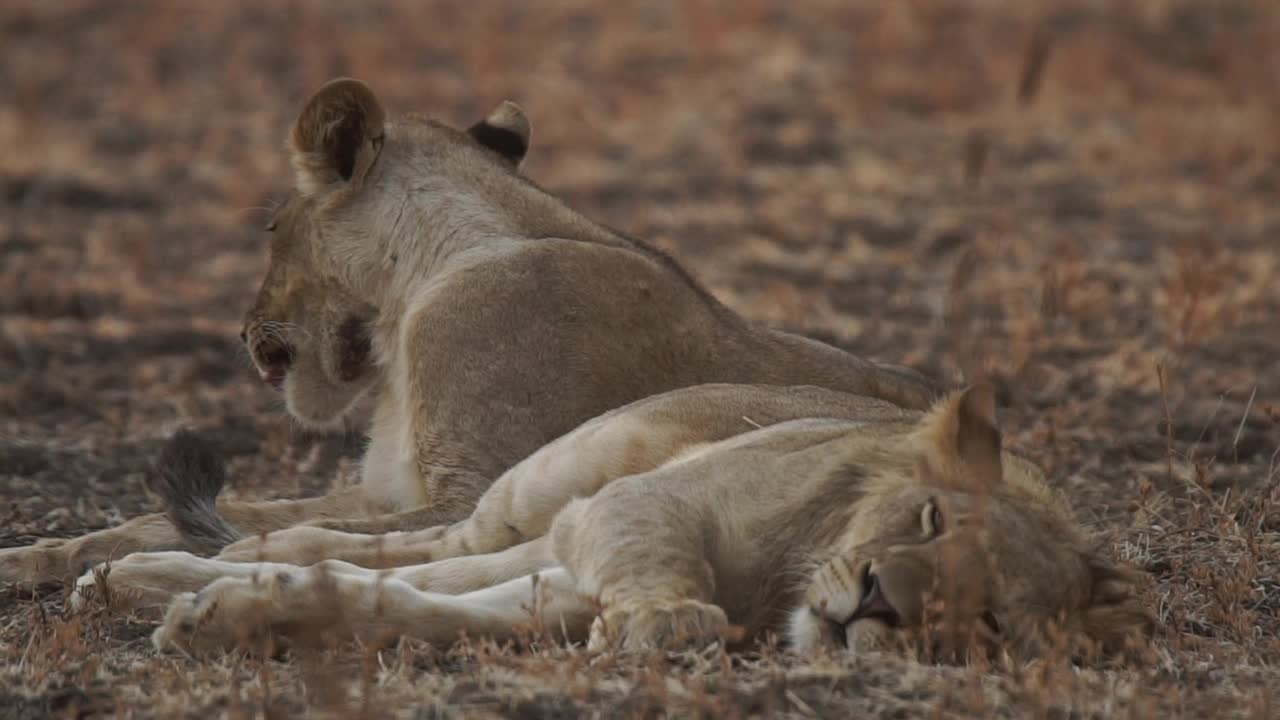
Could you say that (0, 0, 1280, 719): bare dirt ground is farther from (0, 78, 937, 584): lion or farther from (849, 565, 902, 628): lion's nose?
(0, 78, 937, 584): lion

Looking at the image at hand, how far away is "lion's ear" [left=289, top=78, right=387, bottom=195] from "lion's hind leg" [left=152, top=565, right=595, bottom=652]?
2064mm

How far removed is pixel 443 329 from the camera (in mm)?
5641

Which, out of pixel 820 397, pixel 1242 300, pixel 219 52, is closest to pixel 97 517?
pixel 820 397

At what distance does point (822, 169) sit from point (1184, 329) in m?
4.90

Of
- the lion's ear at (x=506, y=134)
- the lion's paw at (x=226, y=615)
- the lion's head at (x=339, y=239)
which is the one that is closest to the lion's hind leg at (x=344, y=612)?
the lion's paw at (x=226, y=615)

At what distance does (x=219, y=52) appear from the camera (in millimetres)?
16781

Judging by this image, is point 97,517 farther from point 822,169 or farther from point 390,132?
point 822,169

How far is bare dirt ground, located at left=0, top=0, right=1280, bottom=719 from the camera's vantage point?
13.1ft

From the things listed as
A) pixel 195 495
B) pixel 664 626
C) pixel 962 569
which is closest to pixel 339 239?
pixel 195 495

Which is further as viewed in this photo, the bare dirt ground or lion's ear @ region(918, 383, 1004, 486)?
lion's ear @ region(918, 383, 1004, 486)

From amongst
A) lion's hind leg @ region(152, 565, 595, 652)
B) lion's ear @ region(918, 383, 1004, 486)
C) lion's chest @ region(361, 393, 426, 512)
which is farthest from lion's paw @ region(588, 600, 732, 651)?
lion's chest @ region(361, 393, 426, 512)

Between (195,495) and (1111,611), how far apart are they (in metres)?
2.40

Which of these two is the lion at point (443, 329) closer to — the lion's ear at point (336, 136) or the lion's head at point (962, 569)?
the lion's ear at point (336, 136)

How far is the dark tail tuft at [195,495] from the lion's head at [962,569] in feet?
6.23
